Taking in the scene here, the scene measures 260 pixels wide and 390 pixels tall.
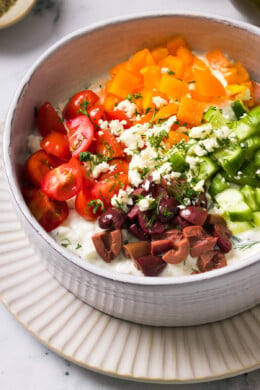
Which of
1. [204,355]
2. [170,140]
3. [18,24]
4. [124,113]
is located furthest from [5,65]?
[204,355]

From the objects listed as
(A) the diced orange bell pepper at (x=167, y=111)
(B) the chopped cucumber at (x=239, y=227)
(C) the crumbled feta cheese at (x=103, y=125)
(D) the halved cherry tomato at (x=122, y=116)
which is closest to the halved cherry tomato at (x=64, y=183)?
(C) the crumbled feta cheese at (x=103, y=125)

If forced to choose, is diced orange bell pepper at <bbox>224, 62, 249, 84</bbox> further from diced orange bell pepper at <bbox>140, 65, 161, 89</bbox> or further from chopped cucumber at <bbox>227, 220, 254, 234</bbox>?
chopped cucumber at <bbox>227, 220, 254, 234</bbox>

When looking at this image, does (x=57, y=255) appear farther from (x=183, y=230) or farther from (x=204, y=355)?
(x=204, y=355)

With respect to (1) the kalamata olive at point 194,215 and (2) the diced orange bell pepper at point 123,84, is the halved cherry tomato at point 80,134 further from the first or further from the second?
(1) the kalamata olive at point 194,215

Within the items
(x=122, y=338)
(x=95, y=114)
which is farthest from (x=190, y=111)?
(x=122, y=338)

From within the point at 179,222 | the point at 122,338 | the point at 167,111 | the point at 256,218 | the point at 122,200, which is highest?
the point at 167,111

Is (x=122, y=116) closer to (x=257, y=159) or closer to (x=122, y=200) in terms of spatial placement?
(x=122, y=200)

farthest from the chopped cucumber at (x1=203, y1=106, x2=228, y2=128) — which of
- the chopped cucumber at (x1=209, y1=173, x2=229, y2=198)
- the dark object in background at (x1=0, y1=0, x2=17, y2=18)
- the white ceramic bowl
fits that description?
the dark object in background at (x1=0, y1=0, x2=17, y2=18)
